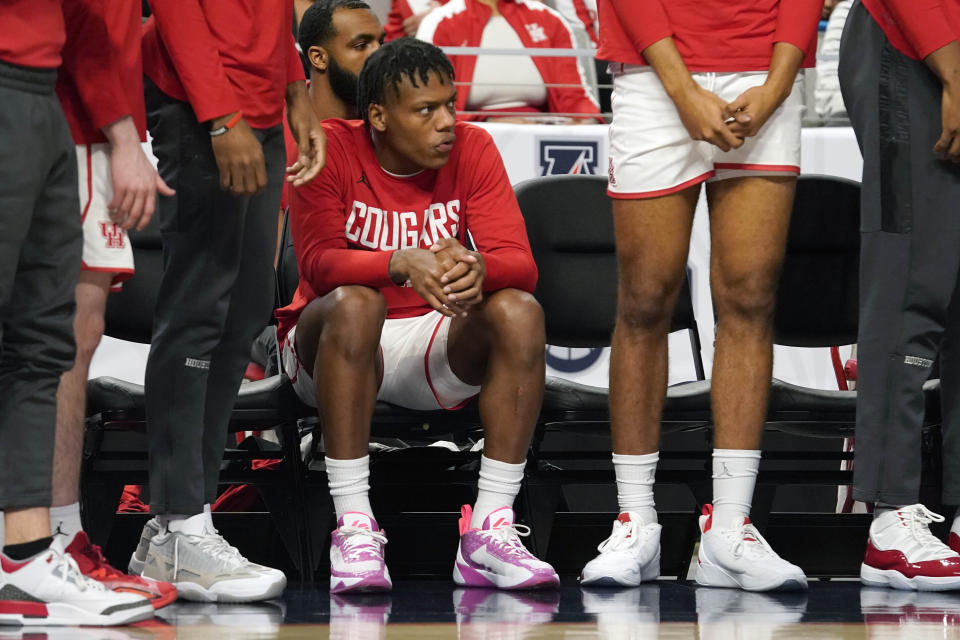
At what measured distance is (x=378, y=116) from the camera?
Answer: 10.5 ft

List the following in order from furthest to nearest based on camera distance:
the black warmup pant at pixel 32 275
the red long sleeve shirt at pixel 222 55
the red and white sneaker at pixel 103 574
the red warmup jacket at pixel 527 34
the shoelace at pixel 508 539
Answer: the red warmup jacket at pixel 527 34 → the shoelace at pixel 508 539 → the red long sleeve shirt at pixel 222 55 → the red and white sneaker at pixel 103 574 → the black warmup pant at pixel 32 275

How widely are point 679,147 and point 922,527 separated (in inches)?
39.1

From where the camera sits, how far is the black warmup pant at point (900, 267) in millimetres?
2879

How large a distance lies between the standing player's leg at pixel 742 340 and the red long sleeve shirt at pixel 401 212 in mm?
484

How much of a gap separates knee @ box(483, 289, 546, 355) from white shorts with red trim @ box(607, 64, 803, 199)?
1.07 ft

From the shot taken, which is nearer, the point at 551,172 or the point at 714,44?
the point at 714,44

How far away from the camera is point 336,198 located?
312cm

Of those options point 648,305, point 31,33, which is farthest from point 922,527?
point 31,33

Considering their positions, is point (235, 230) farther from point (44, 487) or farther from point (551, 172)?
point (551, 172)

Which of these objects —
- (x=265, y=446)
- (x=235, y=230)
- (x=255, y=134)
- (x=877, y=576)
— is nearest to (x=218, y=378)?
(x=235, y=230)

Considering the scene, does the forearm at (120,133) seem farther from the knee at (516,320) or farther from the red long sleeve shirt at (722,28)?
the red long sleeve shirt at (722,28)

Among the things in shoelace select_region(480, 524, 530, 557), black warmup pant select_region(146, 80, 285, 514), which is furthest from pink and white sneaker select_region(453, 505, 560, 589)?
black warmup pant select_region(146, 80, 285, 514)

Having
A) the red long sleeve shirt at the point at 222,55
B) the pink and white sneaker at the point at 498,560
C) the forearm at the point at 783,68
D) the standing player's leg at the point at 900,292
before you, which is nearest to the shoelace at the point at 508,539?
the pink and white sneaker at the point at 498,560

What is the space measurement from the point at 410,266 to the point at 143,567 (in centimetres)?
87
